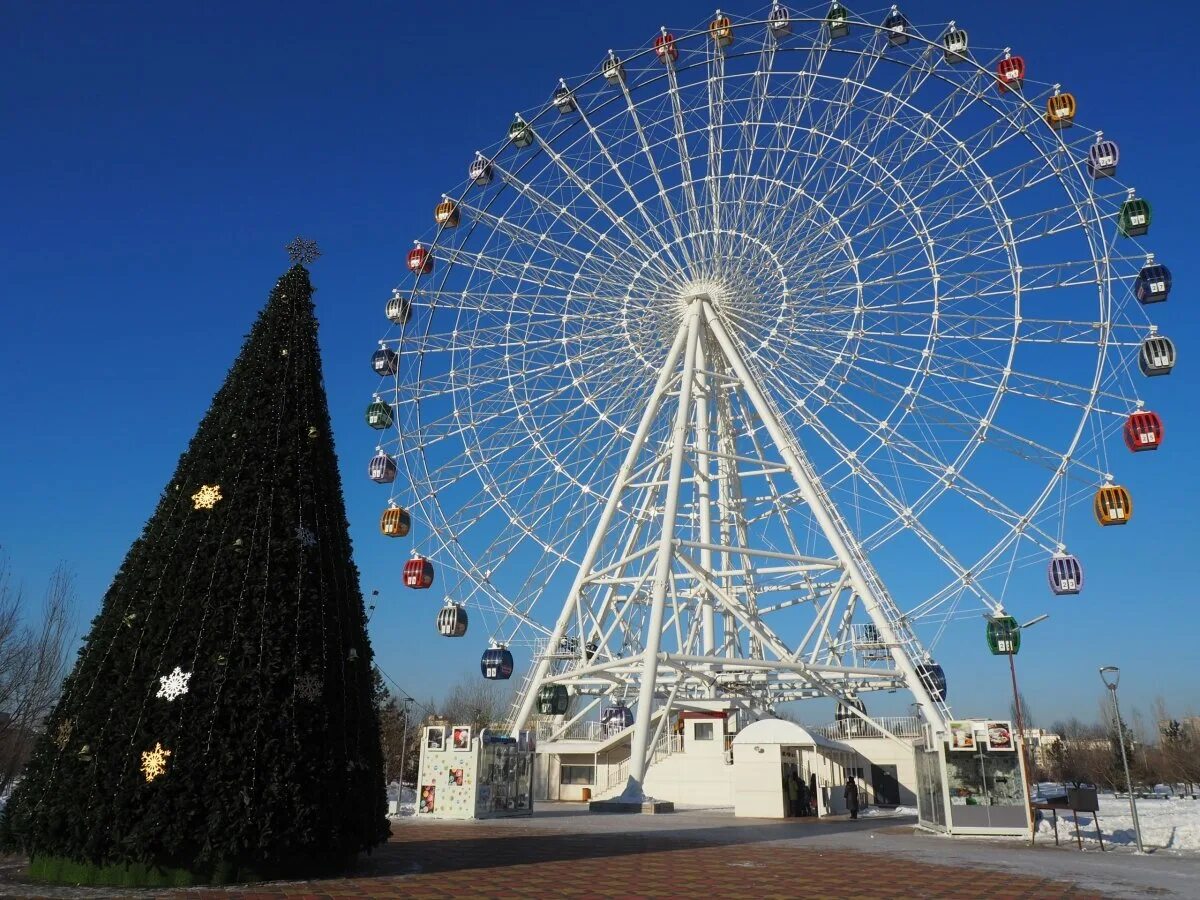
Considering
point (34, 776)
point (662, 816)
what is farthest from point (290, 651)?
point (662, 816)

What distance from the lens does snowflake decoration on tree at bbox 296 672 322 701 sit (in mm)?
9781

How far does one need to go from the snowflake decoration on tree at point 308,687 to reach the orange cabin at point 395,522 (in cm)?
1991

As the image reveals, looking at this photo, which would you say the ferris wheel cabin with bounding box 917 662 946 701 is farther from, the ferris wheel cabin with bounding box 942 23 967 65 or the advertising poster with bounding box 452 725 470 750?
the ferris wheel cabin with bounding box 942 23 967 65

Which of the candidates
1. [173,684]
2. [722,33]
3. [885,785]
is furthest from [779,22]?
[885,785]

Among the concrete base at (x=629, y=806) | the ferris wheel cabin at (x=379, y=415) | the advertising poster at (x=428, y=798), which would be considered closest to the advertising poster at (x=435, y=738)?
the advertising poster at (x=428, y=798)

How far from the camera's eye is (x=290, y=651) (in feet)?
32.5

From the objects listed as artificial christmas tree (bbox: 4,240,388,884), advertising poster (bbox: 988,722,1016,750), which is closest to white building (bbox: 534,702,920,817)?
advertising poster (bbox: 988,722,1016,750)

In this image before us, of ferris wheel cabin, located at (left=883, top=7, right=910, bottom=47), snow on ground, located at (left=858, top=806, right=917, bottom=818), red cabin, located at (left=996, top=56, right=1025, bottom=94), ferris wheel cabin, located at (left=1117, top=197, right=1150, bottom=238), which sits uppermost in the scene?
ferris wheel cabin, located at (left=883, top=7, right=910, bottom=47)

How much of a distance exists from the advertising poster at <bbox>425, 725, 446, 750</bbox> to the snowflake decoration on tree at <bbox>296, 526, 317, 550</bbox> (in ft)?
46.1

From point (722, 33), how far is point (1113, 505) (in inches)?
710

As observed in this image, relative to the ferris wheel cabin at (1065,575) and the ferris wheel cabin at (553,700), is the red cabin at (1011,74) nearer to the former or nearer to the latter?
the ferris wheel cabin at (1065,575)

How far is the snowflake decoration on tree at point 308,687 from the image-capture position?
9.78m

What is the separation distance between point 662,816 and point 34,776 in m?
17.4

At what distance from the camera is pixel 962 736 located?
1881 cm
